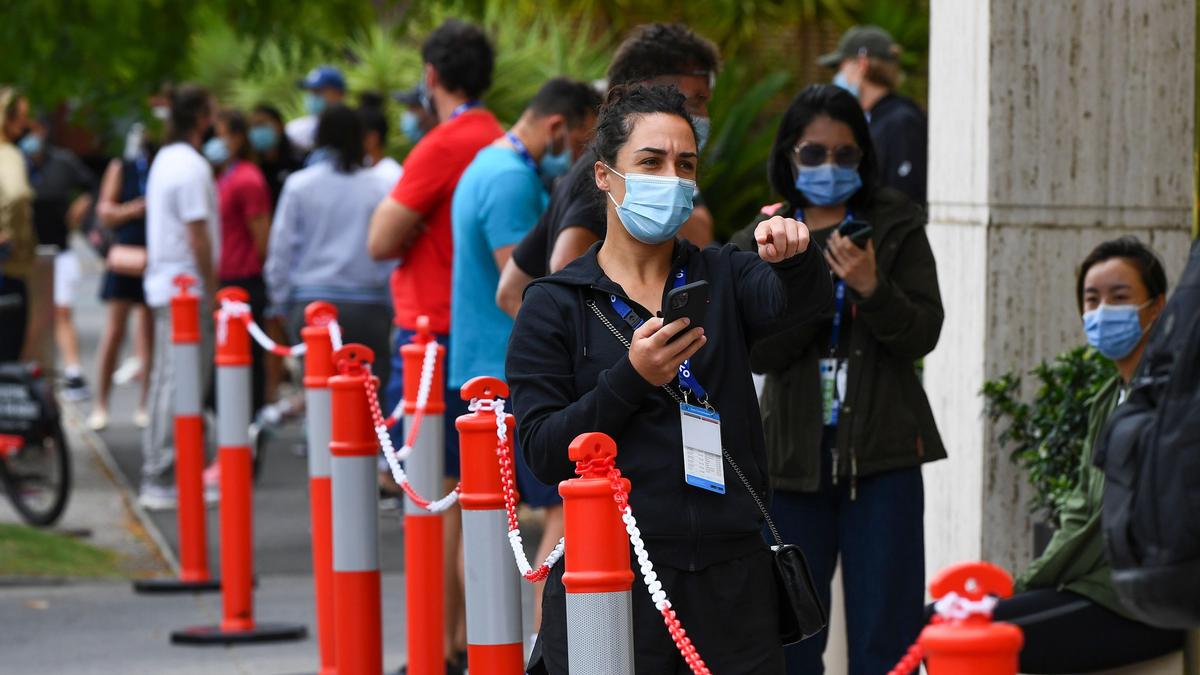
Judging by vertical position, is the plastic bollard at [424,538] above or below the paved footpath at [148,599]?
above

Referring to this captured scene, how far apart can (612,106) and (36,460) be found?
713cm

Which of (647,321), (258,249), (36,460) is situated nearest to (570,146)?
(647,321)

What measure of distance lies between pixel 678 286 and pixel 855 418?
127cm

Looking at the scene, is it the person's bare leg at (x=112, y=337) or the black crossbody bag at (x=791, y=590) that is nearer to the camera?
the black crossbody bag at (x=791, y=590)

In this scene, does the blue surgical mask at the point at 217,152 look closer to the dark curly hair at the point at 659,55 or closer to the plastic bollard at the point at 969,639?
the dark curly hair at the point at 659,55

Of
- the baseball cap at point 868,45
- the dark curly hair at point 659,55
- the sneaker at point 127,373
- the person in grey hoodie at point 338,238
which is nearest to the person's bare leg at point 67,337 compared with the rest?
the sneaker at point 127,373

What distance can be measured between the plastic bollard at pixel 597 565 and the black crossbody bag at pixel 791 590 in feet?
1.16

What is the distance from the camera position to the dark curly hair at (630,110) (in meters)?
4.10

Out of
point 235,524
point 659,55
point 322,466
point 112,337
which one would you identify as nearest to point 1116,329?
point 659,55

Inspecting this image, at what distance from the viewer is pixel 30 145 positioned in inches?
592

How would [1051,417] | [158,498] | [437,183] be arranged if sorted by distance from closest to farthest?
[1051,417] < [437,183] < [158,498]

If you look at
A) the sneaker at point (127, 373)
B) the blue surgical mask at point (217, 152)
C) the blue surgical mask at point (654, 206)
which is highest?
the blue surgical mask at point (217, 152)

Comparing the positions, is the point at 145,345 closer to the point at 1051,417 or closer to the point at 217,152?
the point at 217,152

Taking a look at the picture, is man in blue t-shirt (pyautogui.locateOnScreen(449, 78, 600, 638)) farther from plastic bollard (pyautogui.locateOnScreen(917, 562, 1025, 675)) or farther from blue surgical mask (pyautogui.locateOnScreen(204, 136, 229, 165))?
blue surgical mask (pyautogui.locateOnScreen(204, 136, 229, 165))
